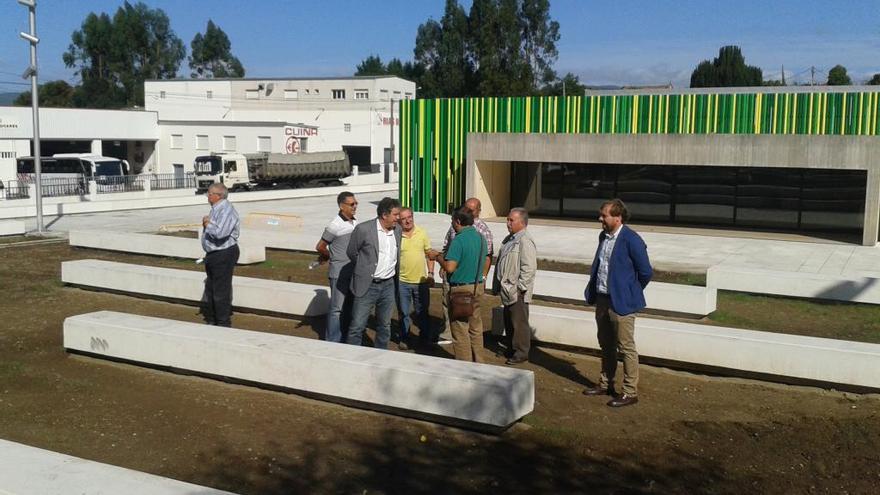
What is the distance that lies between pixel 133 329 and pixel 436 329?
3414mm

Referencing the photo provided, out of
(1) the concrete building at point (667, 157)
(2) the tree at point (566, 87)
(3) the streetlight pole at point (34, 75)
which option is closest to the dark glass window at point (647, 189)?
(1) the concrete building at point (667, 157)

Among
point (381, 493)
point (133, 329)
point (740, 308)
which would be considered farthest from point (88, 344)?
point (740, 308)

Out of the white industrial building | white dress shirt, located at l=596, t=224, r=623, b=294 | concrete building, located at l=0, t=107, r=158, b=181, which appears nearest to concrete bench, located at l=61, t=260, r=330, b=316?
white dress shirt, located at l=596, t=224, r=623, b=294

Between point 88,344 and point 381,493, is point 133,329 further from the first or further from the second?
point 381,493

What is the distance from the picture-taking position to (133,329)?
8.16 m

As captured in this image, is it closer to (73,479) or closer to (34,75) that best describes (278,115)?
(34,75)

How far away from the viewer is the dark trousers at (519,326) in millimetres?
8305

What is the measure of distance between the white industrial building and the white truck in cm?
818

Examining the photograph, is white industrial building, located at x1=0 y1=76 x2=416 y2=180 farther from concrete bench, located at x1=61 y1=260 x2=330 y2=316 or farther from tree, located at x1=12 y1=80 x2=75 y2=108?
tree, located at x1=12 y1=80 x2=75 y2=108

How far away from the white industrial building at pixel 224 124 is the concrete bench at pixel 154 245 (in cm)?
2441

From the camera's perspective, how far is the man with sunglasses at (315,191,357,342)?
823cm

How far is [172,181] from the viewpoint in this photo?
122 ft

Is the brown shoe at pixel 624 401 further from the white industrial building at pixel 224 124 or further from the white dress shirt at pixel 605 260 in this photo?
the white industrial building at pixel 224 124

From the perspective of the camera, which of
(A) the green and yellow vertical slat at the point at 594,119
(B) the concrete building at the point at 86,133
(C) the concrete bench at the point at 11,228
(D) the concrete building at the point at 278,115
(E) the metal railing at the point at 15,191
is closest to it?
(C) the concrete bench at the point at 11,228
